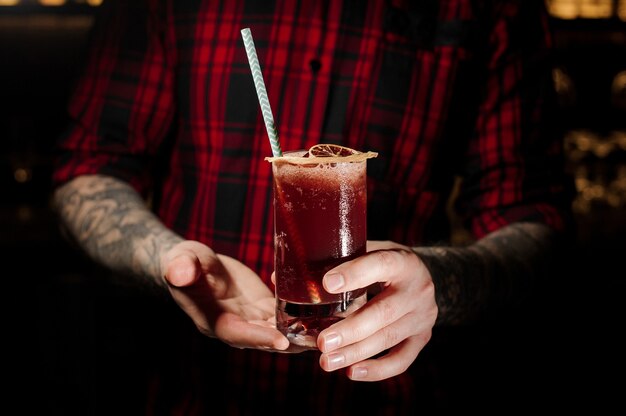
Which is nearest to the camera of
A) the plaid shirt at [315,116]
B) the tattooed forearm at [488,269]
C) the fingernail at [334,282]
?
the fingernail at [334,282]

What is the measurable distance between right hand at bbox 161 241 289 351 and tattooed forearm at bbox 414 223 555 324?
1.11 feet

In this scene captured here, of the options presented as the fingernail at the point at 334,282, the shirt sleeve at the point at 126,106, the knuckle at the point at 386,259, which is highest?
the shirt sleeve at the point at 126,106

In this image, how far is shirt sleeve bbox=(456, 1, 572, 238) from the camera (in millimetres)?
1665

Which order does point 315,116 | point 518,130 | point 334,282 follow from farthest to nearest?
point 518,130
point 315,116
point 334,282

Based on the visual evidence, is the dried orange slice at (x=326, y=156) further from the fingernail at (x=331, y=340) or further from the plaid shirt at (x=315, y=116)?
the plaid shirt at (x=315, y=116)

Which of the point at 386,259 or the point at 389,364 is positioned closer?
the point at 386,259

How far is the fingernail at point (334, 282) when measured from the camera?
36.8 inches

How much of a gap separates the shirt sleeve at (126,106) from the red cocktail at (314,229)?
0.71 meters

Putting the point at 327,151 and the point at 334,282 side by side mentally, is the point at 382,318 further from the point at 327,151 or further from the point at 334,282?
the point at 327,151

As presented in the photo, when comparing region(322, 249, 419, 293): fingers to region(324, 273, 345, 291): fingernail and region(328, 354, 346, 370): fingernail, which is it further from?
region(328, 354, 346, 370): fingernail

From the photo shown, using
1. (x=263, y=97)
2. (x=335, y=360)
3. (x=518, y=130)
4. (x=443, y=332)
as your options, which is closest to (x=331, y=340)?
(x=335, y=360)

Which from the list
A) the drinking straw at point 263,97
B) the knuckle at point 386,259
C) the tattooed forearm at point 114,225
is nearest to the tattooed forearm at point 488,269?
the knuckle at point 386,259

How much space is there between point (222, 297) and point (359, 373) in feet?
0.89

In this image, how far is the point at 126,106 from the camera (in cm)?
164
